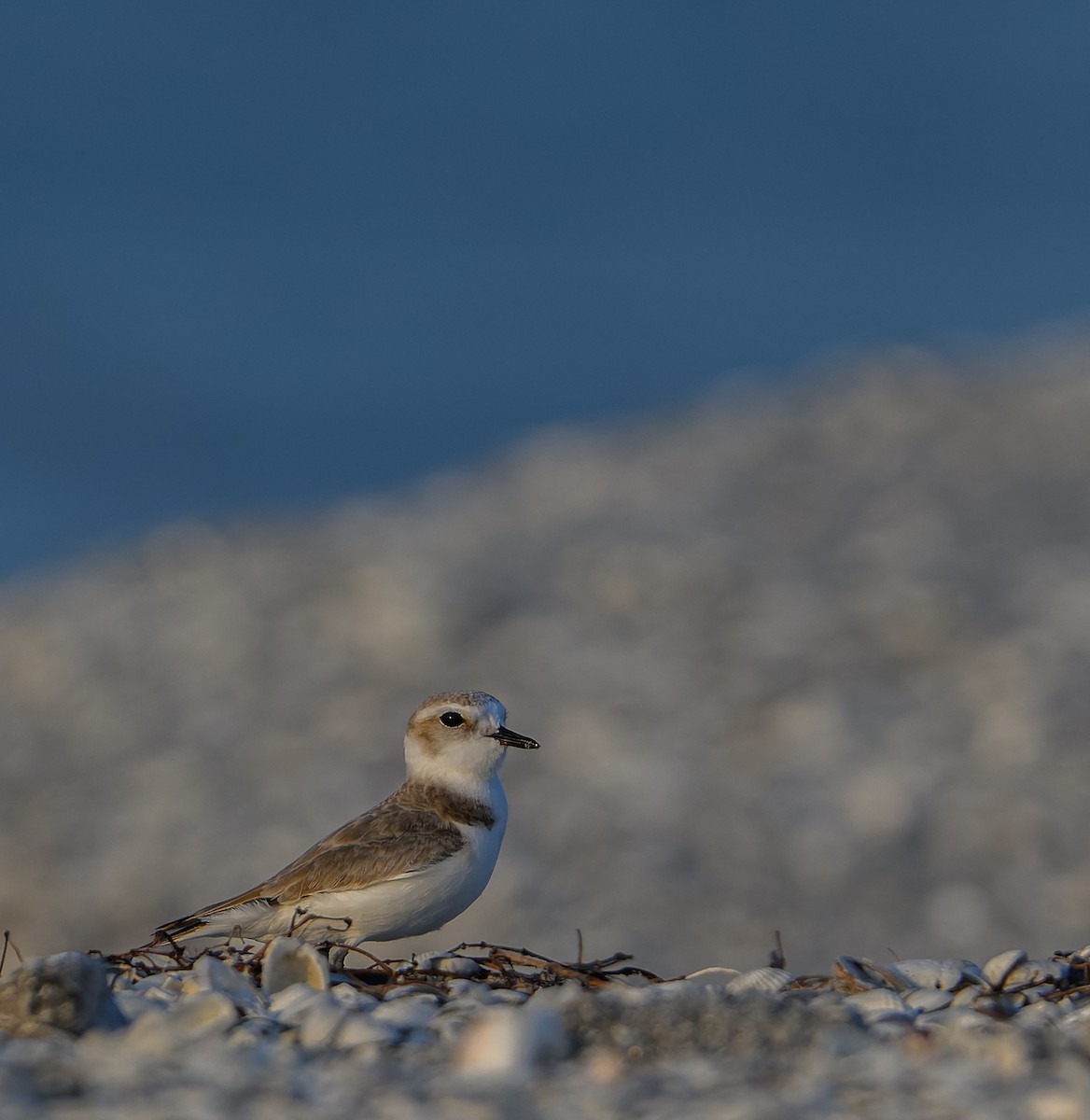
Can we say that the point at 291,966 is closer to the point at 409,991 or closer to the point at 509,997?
the point at 409,991

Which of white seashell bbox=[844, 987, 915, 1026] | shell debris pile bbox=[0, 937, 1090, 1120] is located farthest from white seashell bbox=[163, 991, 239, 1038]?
→ white seashell bbox=[844, 987, 915, 1026]

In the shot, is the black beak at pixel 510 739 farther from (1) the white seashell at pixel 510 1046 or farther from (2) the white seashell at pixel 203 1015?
(1) the white seashell at pixel 510 1046

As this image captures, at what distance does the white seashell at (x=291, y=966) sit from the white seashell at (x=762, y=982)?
1.33 metres

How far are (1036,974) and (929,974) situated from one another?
42 cm

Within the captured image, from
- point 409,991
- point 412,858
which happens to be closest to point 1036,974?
point 409,991

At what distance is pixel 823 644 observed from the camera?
59.0 ft

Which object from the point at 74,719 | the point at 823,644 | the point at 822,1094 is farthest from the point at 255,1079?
the point at 74,719

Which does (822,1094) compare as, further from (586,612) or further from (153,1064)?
(586,612)

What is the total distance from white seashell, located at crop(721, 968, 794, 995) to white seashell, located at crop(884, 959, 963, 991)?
0.41 m

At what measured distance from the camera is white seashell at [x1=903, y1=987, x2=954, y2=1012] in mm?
5266

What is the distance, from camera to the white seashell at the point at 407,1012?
4748 millimetres

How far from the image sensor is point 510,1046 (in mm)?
4164

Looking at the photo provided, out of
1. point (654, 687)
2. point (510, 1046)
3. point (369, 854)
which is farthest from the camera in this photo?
point (654, 687)

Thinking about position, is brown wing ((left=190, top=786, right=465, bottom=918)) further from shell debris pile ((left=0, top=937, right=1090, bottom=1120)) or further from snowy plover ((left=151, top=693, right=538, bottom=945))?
shell debris pile ((left=0, top=937, right=1090, bottom=1120))
